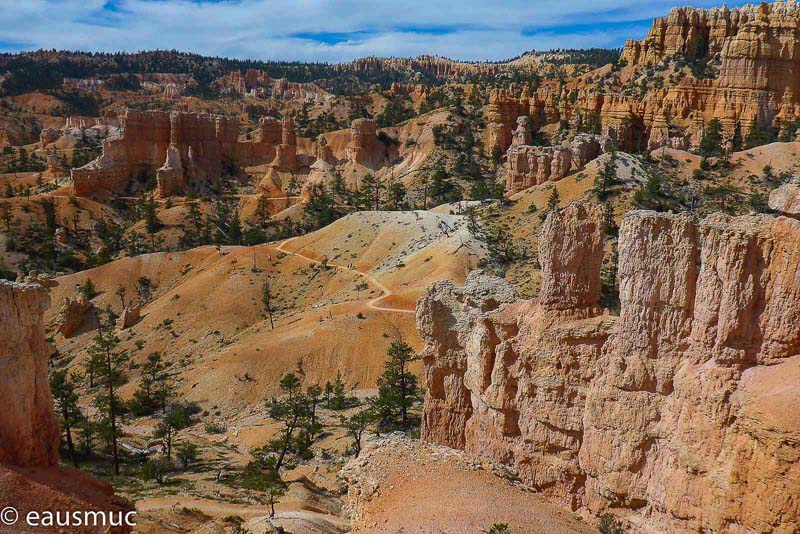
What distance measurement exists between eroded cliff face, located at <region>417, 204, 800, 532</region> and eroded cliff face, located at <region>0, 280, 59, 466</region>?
1438cm

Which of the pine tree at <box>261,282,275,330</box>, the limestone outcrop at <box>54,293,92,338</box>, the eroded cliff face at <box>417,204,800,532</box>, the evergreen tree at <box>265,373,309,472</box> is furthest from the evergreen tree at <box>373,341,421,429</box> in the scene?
the limestone outcrop at <box>54,293,92,338</box>

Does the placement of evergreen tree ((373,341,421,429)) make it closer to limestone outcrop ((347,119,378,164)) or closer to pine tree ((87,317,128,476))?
pine tree ((87,317,128,476))

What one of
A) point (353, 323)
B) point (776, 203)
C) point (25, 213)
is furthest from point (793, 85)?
point (25, 213)

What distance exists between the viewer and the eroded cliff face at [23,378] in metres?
16.6

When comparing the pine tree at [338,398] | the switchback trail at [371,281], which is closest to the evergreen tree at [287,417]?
the pine tree at [338,398]

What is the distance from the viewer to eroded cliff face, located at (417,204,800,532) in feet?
Answer: 46.1

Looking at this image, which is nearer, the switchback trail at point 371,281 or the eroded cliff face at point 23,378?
the eroded cliff face at point 23,378

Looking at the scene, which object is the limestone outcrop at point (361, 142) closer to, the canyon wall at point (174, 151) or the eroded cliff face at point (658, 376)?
the canyon wall at point (174, 151)

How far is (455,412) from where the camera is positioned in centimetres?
2477

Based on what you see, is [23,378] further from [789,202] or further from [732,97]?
[732,97]

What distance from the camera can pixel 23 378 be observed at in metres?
17.1

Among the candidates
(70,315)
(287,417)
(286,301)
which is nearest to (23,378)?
(287,417)

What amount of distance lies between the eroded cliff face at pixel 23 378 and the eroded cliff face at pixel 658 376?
1438 cm

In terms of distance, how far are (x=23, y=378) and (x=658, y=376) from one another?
59.0ft
